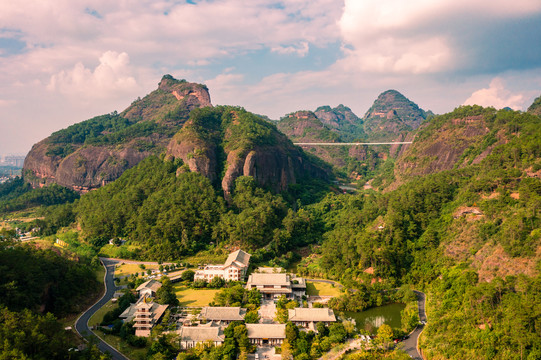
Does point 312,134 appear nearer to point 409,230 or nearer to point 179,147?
point 179,147

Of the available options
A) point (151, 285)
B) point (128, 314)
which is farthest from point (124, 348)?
point (151, 285)

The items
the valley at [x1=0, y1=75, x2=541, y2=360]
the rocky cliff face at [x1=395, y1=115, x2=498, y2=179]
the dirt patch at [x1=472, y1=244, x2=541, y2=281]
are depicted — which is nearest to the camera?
the valley at [x1=0, y1=75, x2=541, y2=360]

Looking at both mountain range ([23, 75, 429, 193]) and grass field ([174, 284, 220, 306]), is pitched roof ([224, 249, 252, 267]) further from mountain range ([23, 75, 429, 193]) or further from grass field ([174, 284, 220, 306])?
mountain range ([23, 75, 429, 193])

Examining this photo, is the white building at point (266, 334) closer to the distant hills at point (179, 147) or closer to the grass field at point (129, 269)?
the grass field at point (129, 269)

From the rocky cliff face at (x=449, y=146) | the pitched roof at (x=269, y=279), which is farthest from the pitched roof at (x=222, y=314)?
the rocky cliff face at (x=449, y=146)

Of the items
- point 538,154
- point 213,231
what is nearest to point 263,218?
point 213,231

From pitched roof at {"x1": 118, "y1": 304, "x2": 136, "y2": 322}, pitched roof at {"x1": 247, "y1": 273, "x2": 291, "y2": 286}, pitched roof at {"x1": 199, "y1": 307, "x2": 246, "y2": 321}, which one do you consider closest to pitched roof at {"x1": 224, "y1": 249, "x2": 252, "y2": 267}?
pitched roof at {"x1": 247, "y1": 273, "x2": 291, "y2": 286}
